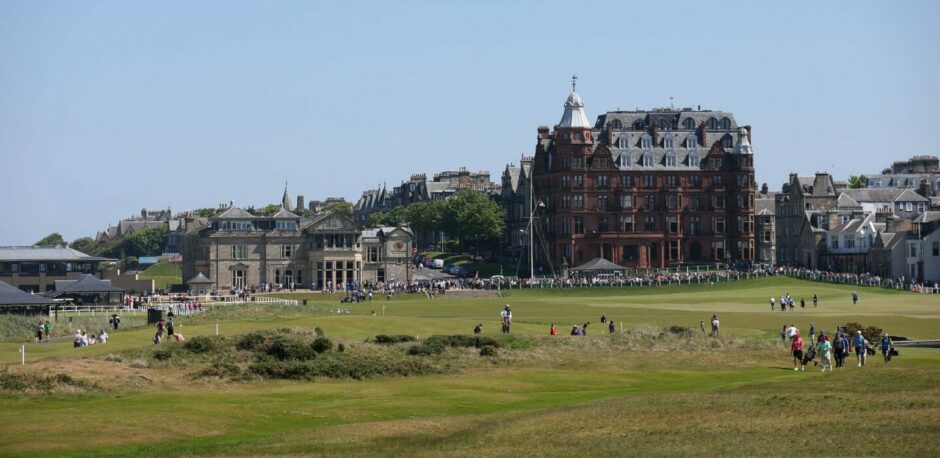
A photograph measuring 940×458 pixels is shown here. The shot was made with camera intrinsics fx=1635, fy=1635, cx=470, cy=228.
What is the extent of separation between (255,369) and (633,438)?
2478 centimetres

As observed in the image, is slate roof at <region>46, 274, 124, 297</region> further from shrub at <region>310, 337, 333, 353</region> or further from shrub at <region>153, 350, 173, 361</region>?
shrub at <region>153, 350, 173, 361</region>

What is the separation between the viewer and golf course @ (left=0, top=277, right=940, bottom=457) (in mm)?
48375

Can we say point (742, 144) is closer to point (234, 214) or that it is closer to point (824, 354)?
point (234, 214)

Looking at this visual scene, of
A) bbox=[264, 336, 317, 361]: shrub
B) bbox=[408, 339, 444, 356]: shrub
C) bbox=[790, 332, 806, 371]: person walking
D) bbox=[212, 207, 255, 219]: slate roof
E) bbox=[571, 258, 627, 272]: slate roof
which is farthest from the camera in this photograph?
bbox=[212, 207, 255, 219]: slate roof

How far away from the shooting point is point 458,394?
208 ft

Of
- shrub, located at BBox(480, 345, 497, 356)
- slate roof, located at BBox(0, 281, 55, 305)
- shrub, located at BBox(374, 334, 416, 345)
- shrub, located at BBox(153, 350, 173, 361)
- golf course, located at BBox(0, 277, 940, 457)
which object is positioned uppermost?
slate roof, located at BBox(0, 281, 55, 305)

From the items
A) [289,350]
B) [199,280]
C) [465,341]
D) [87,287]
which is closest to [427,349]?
[465,341]

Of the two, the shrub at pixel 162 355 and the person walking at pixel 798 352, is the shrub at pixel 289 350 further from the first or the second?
the person walking at pixel 798 352

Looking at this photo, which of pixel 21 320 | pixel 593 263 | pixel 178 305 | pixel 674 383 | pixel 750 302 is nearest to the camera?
pixel 674 383

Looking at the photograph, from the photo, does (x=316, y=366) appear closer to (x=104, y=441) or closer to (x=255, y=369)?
(x=255, y=369)

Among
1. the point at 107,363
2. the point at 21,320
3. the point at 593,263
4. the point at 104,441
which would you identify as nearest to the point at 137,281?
the point at 593,263

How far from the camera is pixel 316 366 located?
70250 millimetres

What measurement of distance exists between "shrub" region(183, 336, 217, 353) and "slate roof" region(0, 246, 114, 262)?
8237 cm

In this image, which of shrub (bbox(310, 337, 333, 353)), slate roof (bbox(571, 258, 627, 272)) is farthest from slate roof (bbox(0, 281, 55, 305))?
slate roof (bbox(571, 258, 627, 272))
